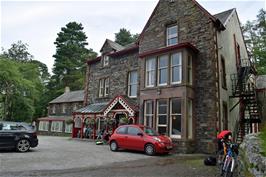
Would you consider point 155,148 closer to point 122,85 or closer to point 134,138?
point 134,138

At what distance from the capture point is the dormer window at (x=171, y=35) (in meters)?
17.2

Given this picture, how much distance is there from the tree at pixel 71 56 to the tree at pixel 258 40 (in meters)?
33.0

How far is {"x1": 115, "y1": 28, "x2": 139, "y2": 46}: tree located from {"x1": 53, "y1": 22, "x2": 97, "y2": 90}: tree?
24.2 feet

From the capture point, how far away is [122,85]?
21.1m

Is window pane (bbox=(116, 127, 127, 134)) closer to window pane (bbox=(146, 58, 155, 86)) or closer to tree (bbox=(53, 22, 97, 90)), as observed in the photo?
window pane (bbox=(146, 58, 155, 86))

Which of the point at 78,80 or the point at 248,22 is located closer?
the point at 248,22

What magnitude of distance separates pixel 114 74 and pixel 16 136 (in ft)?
38.4

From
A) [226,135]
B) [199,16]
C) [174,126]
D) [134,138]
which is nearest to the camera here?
[226,135]

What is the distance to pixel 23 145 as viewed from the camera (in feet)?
40.0

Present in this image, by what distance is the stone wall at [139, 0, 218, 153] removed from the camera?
14.2 metres

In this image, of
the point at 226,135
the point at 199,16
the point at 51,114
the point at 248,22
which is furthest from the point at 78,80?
the point at 226,135

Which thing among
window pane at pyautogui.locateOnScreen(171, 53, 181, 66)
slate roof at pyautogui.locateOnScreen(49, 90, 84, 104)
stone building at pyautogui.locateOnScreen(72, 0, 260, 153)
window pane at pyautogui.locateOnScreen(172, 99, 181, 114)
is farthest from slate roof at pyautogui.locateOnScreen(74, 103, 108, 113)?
slate roof at pyautogui.locateOnScreen(49, 90, 84, 104)

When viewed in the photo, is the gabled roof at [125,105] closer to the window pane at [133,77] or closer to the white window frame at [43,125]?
the window pane at [133,77]

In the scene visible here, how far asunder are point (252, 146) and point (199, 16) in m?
12.0
